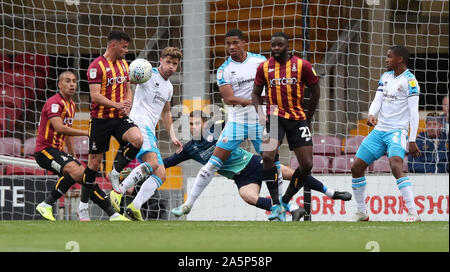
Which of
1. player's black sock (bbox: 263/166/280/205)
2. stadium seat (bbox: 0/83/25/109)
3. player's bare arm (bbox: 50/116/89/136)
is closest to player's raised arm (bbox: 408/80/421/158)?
player's black sock (bbox: 263/166/280/205)

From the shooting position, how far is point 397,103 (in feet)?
29.2

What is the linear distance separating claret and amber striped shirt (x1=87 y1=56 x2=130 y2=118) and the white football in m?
0.07

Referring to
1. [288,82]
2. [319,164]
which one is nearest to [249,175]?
[288,82]

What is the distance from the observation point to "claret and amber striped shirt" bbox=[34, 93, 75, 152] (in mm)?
9727

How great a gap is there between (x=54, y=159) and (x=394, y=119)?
3648 mm

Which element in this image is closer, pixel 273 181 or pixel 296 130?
pixel 296 130

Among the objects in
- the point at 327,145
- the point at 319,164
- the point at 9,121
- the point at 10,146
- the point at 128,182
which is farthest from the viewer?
the point at 9,121

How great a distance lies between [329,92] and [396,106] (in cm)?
469

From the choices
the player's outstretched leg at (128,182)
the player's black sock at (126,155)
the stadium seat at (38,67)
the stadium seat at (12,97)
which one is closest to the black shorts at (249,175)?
the player's outstretched leg at (128,182)

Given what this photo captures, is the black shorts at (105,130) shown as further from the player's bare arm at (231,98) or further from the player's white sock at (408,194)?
the player's white sock at (408,194)

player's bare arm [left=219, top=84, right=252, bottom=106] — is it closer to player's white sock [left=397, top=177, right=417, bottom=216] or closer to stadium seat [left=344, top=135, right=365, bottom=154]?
player's white sock [left=397, top=177, right=417, bottom=216]

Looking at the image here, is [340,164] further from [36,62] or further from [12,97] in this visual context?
[36,62]

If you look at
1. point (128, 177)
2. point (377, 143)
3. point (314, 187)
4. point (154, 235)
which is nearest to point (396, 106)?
point (377, 143)

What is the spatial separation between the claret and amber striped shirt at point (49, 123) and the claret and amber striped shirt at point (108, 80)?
2.97ft
